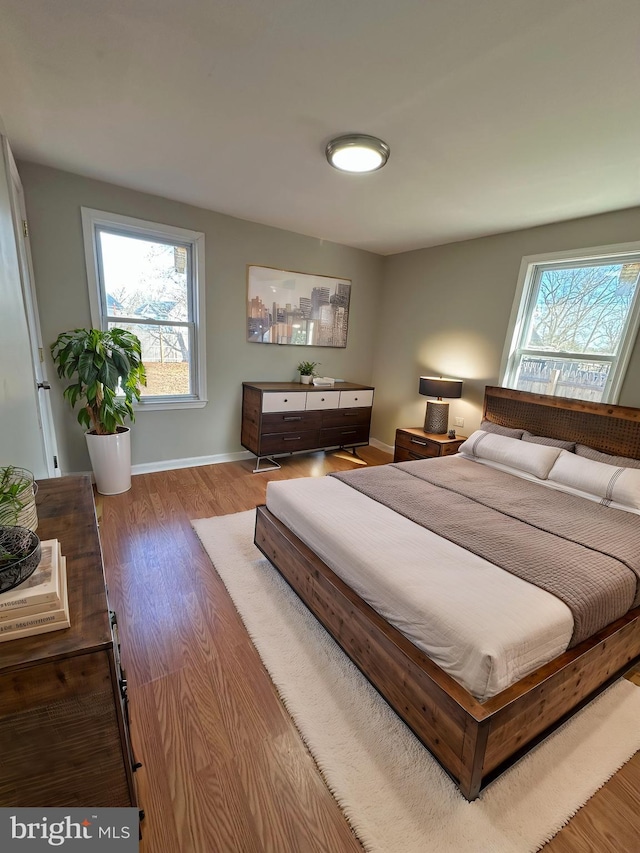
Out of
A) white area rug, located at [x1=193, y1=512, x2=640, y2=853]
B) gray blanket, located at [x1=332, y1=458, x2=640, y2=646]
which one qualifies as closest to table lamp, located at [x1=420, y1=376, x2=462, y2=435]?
gray blanket, located at [x1=332, y1=458, x2=640, y2=646]

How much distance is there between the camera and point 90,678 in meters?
0.78

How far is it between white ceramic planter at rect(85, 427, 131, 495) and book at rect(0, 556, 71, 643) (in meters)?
2.48

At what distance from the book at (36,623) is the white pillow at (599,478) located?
9.50ft

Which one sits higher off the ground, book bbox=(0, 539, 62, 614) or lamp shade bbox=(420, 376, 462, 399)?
lamp shade bbox=(420, 376, 462, 399)

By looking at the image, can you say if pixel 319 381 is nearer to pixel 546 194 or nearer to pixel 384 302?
pixel 384 302

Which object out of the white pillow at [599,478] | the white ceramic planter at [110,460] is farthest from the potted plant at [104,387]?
the white pillow at [599,478]

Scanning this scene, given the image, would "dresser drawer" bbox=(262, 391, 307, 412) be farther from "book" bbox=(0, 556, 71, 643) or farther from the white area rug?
"book" bbox=(0, 556, 71, 643)

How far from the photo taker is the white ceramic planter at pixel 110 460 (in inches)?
118

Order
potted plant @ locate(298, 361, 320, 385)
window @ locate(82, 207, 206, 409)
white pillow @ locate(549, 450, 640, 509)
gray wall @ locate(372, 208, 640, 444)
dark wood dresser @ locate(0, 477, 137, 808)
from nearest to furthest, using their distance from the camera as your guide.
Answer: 1. dark wood dresser @ locate(0, 477, 137, 808)
2. white pillow @ locate(549, 450, 640, 509)
3. gray wall @ locate(372, 208, 640, 444)
4. window @ locate(82, 207, 206, 409)
5. potted plant @ locate(298, 361, 320, 385)

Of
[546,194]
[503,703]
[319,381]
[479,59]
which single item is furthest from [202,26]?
[319,381]

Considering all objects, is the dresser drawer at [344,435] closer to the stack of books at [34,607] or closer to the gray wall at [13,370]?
the gray wall at [13,370]

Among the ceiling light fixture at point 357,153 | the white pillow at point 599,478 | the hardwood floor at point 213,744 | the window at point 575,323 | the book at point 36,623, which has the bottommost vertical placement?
the hardwood floor at point 213,744

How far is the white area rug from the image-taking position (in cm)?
113

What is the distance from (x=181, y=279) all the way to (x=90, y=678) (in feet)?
11.3
